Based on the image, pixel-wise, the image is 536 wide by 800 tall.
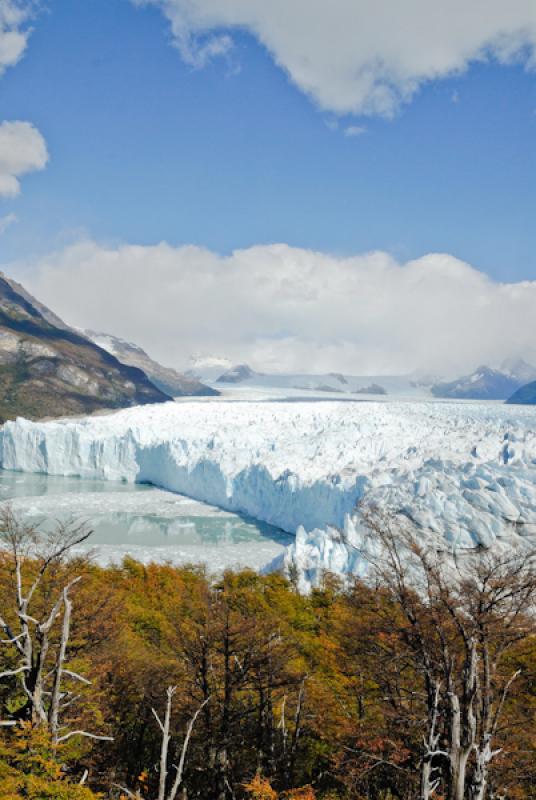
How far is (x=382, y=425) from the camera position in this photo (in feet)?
117

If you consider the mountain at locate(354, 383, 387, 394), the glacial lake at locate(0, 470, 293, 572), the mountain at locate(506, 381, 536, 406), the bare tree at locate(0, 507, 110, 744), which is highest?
the mountain at locate(354, 383, 387, 394)

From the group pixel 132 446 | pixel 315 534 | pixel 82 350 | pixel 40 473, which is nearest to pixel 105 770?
pixel 315 534

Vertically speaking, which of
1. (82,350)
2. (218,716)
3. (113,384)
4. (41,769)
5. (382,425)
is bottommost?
(218,716)

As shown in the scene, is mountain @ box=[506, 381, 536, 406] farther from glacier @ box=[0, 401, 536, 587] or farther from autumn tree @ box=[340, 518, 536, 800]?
autumn tree @ box=[340, 518, 536, 800]

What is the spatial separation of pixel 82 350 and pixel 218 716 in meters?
114

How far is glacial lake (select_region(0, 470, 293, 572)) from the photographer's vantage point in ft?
83.9

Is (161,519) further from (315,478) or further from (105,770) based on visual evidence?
(105,770)

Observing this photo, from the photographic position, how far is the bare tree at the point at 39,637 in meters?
6.07

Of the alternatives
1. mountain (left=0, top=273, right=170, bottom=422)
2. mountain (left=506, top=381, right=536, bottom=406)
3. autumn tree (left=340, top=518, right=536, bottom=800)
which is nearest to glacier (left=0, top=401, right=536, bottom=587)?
autumn tree (left=340, top=518, right=536, bottom=800)

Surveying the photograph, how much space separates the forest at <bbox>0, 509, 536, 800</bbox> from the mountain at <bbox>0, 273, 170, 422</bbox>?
231ft

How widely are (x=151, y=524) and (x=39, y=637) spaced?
25363mm

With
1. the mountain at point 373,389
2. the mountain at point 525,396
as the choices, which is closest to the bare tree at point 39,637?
the mountain at point 525,396

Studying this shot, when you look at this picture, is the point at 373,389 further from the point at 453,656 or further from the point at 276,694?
the point at 453,656

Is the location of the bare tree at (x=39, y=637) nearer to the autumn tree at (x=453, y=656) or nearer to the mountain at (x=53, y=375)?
the autumn tree at (x=453, y=656)
